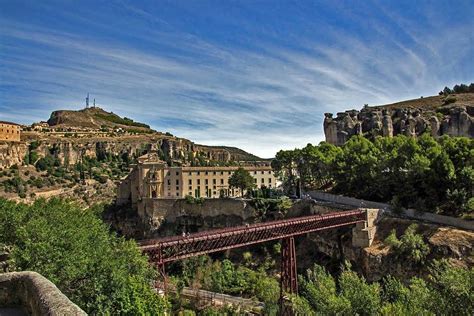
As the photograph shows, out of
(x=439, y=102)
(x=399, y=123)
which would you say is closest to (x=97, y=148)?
(x=399, y=123)

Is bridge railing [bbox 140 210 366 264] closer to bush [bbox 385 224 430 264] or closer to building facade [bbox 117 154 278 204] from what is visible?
bush [bbox 385 224 430 264]

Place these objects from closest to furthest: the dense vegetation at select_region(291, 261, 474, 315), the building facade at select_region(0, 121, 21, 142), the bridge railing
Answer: the dense vegetation at select_region(291, 261, 474, 315), the bridge railing, the building facade at select_region(0, 121, 21, 142)

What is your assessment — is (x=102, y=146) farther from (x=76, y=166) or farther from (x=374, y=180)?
(x=374, y=180)

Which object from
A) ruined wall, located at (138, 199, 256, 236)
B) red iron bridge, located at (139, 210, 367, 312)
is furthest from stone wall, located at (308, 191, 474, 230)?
ruined wall, located at (138, 199, 256, 236)

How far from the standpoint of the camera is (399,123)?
69.8m

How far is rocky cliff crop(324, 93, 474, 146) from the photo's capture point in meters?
64.1

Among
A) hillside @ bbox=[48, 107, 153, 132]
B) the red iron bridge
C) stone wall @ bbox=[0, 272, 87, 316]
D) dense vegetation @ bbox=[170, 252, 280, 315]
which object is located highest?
hillside @ bbox=[48, 107, 153, 132]

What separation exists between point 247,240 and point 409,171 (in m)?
18.7

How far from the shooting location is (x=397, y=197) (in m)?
35.6

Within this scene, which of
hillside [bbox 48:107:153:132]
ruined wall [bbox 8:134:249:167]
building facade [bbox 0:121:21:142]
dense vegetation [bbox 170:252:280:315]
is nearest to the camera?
dense vegetation [bbox 170:252:280:315]

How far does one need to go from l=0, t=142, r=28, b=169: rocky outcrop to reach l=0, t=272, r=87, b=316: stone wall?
265 ft

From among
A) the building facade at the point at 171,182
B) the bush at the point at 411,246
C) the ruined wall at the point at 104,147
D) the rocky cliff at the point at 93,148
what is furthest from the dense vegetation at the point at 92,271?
the ruined wall at the point at 104,147

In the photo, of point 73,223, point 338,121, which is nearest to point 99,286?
point 73,223

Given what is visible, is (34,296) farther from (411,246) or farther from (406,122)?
(406,122)
